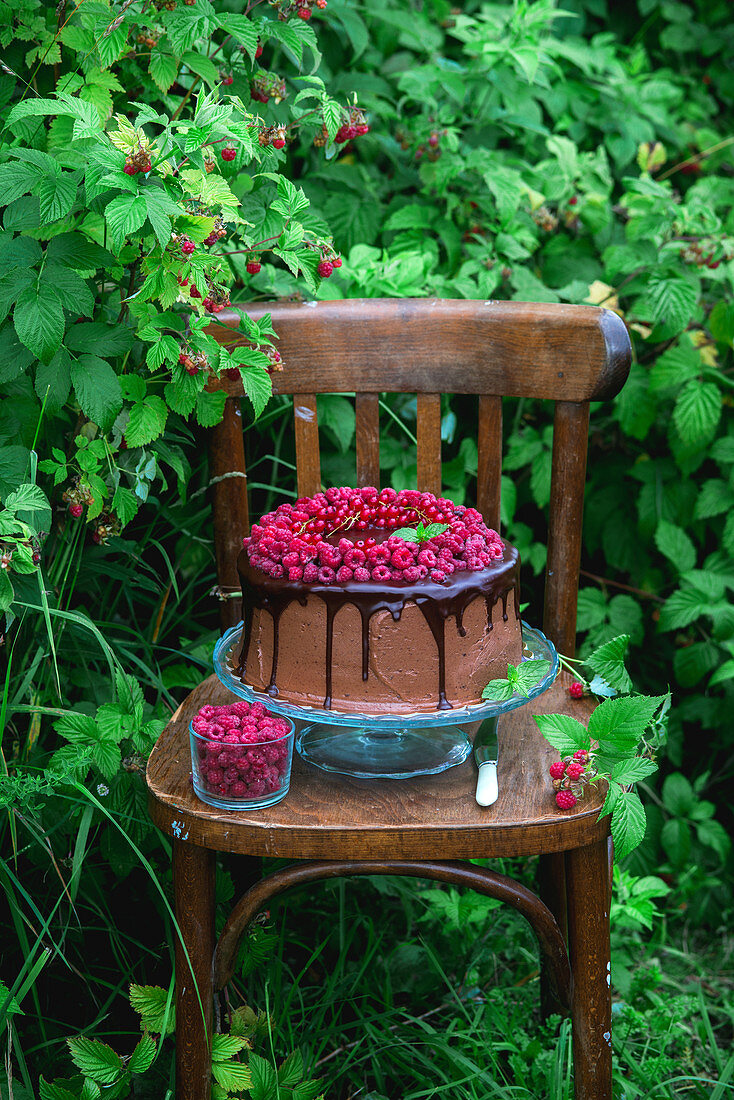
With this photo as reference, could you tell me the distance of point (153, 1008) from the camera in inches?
52.1

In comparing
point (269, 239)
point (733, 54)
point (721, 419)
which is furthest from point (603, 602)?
point (733, 54)

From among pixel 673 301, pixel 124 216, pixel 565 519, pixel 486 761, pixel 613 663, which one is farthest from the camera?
pixel 673 301

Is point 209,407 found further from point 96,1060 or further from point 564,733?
point 96,1060

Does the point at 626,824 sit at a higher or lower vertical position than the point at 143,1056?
higher

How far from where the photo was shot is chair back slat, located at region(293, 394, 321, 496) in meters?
1.62

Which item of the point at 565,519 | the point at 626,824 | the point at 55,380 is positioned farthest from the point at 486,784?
the point at 55,380

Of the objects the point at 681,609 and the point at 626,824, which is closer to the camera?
the point at 626,824

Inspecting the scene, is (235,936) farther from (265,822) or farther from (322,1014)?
(322,1014)

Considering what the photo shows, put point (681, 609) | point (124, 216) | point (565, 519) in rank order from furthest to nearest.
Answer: point (681, 609) → point (565, 519) → point (124, 216)

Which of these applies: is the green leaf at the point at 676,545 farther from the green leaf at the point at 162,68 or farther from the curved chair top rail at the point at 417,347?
the green leaf at the point at 162,68

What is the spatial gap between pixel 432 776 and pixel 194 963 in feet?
1.22

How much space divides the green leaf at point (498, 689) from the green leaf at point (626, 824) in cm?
17

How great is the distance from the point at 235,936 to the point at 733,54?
8.45ft

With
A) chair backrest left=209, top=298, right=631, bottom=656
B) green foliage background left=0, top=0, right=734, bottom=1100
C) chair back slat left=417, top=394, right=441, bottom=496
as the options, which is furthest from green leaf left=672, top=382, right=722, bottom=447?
chair back slat left=417, top=394, right=441, bottom=496
